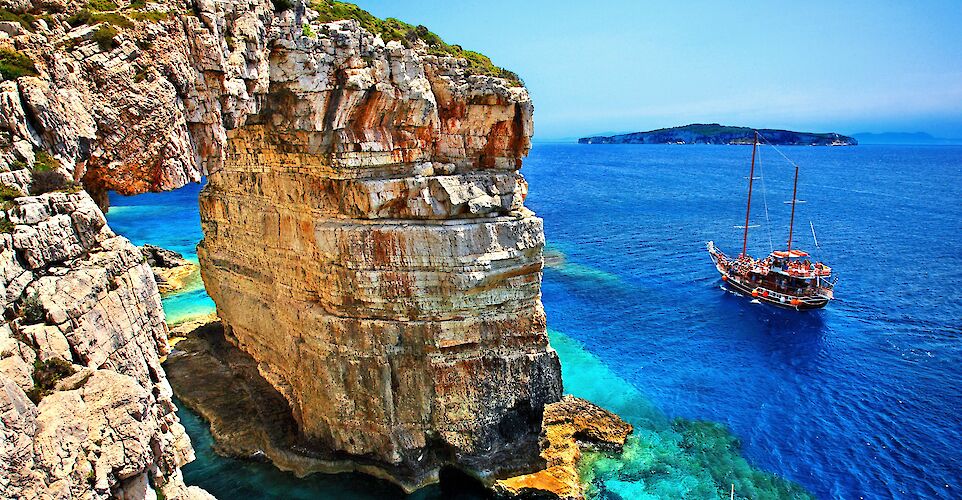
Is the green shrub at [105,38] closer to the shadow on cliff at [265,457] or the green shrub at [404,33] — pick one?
the green shrub at [404,33]

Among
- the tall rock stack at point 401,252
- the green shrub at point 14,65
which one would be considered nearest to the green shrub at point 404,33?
the tall rock stack at point 401,252

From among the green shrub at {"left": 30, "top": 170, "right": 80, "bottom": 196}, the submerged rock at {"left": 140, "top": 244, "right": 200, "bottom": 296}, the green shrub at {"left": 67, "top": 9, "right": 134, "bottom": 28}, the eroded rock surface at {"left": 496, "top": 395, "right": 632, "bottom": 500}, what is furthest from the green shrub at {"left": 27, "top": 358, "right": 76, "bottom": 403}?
the submerged rock at {"left": 140, "top": 244, "right": 200, "bottom": 296}

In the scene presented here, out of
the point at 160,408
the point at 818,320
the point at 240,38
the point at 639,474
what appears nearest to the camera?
the point at 160,408

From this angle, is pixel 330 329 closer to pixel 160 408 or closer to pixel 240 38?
pixel 240 38

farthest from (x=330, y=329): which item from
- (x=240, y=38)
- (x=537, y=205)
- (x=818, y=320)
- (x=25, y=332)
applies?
(x=537, y=205)

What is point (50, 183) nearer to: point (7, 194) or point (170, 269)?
point (7, 194)

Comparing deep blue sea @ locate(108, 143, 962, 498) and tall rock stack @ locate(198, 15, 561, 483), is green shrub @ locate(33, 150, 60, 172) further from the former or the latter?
deep blue sea @ locate(108, 143, 962, 498)

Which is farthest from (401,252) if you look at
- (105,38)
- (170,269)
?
(170,269)
